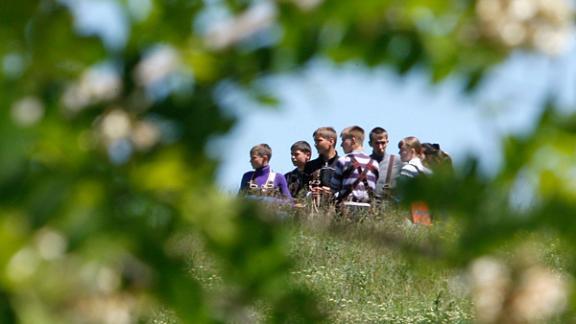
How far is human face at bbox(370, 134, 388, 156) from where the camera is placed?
8812 millimetres

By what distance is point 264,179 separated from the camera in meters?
8.33

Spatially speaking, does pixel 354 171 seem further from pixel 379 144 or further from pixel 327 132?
pixel 327 132

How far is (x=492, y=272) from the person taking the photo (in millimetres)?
967

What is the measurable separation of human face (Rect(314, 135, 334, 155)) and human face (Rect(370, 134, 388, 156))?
41 cm

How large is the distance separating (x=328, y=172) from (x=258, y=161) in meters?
1.02

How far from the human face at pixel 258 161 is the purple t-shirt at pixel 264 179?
0.03 meters

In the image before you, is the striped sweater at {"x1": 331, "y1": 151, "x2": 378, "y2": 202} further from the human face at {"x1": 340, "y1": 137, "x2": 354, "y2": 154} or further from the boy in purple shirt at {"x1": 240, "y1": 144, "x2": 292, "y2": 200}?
the boy in purple shirt at {"x1": 240, "y1": 144, "x2": 292, "y2": 200}

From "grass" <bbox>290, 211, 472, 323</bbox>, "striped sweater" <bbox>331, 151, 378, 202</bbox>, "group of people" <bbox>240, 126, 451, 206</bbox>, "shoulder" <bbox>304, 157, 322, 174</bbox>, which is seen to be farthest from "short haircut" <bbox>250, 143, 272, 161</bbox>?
"shoulder" <bbox>304, 157, 322, 174</bbox>

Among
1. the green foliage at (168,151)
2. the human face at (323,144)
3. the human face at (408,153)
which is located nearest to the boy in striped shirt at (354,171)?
the human face at (323,144)

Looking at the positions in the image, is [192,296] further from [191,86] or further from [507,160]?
[507,160]

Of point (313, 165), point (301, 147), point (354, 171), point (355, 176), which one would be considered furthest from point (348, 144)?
point (313, 165)

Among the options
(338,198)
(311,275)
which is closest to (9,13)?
(311,275)

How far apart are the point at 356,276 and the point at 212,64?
7.27 meters

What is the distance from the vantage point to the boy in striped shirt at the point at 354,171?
8.00 m
